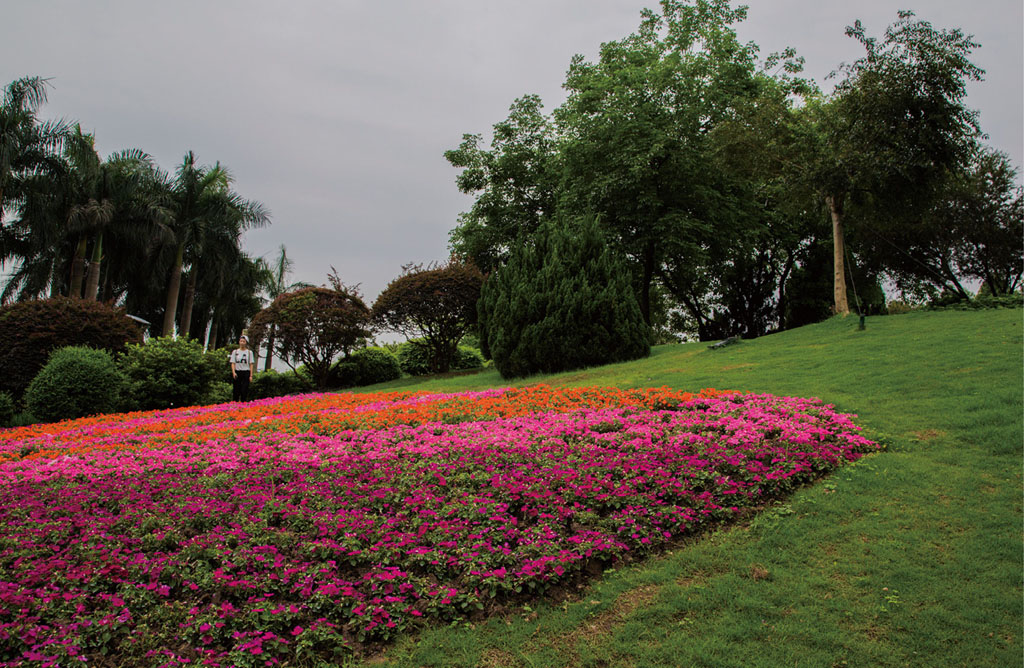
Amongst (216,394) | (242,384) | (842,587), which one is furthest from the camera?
(216,394)

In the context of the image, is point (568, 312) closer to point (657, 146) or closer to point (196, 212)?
point (657, 146)

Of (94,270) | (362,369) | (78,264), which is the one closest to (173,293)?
(94,270)

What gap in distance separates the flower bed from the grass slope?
12.0 inches

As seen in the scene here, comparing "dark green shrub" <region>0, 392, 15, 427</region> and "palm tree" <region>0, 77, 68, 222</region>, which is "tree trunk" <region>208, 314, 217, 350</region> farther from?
"dark green shrub" <region>0, 392, 15, 427</region>

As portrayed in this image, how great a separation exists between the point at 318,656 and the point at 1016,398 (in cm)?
791

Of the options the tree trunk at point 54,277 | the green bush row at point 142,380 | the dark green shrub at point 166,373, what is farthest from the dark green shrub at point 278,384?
the tree trunk at point 54,277

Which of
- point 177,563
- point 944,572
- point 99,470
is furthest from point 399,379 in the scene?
point 944,572

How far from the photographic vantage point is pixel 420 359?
23.8 meters

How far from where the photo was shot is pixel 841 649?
3.04 meters

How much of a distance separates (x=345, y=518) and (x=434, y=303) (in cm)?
1617

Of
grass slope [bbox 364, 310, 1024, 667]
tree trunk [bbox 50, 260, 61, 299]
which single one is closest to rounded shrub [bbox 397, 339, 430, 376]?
grass slope [bbox 364, 310, 1024, 667]

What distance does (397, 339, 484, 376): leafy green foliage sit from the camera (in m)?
23.1

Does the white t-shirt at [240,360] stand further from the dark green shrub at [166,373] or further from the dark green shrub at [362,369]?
the dark green shrub at [362,369]

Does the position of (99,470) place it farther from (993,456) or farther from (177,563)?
(993,456)
